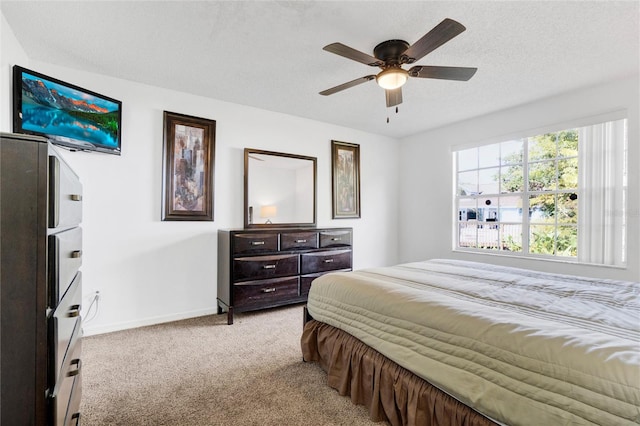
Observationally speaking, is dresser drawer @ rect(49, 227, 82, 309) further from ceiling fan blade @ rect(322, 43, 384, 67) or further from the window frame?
the window frame

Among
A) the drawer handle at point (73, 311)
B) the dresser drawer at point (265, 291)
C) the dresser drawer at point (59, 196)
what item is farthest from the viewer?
the dresser drawer at point (265, 291)

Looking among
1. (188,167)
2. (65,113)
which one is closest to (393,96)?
(188,167)

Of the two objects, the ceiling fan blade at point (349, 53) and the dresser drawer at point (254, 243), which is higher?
the ceiling fan blade at point (349, 53)

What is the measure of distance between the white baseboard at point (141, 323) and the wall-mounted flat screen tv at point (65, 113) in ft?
5.54

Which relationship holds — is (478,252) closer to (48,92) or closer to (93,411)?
(93,411)

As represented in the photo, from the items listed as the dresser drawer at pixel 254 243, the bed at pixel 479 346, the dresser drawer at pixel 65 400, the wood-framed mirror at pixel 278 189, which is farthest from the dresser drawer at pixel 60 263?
the wood-framed mirror at pixel 278 189

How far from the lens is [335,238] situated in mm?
3838

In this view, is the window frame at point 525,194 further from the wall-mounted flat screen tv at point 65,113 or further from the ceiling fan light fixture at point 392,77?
the wall-mounted flat screen tv at point 65,113

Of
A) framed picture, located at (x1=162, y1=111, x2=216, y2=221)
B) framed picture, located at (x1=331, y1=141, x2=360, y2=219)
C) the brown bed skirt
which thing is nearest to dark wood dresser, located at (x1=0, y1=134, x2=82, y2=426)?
the brown bed skirt

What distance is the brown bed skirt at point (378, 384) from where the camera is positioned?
1278mm

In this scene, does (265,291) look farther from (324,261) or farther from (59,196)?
(59,196)

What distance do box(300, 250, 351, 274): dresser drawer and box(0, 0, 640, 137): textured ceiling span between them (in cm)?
191

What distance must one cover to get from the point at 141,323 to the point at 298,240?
1.84 m

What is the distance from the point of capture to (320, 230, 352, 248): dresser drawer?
373cm
